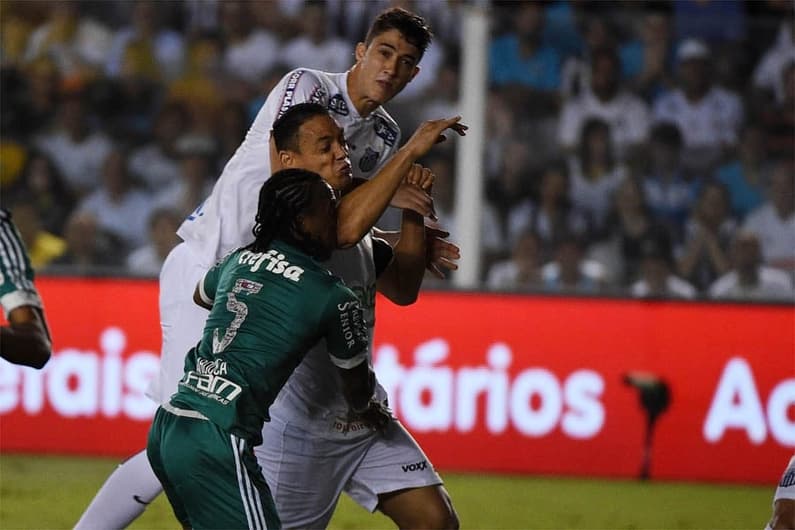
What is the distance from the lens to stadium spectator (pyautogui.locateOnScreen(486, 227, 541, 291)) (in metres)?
10.0

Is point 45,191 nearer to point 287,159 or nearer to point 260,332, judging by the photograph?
point 287,159

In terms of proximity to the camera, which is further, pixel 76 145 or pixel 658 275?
pixel 76 145

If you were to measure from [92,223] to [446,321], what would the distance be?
8.65ft

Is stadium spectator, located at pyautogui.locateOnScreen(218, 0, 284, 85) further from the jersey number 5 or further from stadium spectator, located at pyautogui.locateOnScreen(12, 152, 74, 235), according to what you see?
the jersey number 5

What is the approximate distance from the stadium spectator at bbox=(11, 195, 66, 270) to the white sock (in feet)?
Answer: 15.5

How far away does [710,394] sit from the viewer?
31.9ft

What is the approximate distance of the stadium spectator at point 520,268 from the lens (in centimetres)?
1004

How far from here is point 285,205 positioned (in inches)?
172

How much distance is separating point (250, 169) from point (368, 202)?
998mm

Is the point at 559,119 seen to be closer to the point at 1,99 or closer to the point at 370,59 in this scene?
the point at 1,99

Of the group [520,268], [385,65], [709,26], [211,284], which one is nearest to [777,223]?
[709,26]

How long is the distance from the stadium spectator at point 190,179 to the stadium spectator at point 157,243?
2.7 inches

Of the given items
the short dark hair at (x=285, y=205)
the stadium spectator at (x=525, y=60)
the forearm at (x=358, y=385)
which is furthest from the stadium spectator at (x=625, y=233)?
the short dark hair at (x=285, y=205)

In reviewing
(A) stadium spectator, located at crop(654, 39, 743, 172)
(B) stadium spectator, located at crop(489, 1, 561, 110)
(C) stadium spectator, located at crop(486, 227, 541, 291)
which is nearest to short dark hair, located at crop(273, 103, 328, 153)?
(C) stadium spectator, located at crop(486, 227, 541, 291)
